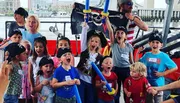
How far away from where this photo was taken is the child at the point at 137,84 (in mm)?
2746

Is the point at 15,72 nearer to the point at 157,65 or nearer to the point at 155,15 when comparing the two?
the point at 157,65

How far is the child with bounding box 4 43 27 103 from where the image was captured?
250cm

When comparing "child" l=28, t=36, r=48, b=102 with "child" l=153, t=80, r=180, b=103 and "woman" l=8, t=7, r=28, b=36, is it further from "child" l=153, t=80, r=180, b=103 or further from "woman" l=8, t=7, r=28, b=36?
"child" l=153, t=80, r=180, b=103

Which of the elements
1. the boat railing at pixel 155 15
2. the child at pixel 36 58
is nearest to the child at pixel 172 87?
the child at pixel 36 58

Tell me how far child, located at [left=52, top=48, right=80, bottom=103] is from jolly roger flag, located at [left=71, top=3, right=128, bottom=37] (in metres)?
0.56

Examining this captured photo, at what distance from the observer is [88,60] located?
2.73m

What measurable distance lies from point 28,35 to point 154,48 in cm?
118

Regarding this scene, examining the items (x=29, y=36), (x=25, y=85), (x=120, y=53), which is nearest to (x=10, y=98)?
(x=25, y=85)

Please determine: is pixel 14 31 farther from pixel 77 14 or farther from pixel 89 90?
pixel 89 90

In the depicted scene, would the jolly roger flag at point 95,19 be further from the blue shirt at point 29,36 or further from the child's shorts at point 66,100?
the child's shorts at point 66,100

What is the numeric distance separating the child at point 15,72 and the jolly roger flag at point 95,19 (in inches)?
30.7

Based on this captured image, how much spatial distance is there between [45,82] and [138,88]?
82 centimetres

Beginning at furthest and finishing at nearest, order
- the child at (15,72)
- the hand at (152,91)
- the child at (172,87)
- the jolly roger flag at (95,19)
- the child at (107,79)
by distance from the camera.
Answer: the jolly roger flag at (95,19), the child at (107,79), the hand at (152,91), the child at (15,72), the child at (172,87)

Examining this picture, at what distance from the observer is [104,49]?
10.1 ft
